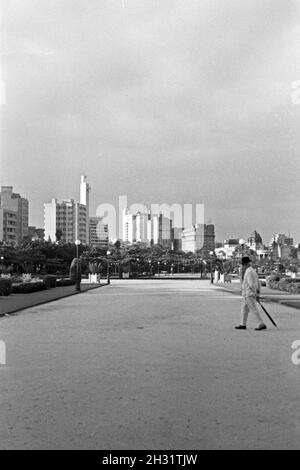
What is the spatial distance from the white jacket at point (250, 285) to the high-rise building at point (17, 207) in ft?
446

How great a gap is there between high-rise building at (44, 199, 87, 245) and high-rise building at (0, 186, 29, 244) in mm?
7605

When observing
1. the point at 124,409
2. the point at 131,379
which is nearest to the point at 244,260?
the point at 131,379

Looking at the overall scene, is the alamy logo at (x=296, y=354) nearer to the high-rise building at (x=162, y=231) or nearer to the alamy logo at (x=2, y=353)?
the alamy logo at (x=2, y=353)

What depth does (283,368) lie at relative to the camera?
8680 mm

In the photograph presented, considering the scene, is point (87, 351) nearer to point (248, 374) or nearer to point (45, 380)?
point (45, 380)

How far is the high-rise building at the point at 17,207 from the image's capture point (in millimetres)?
153000

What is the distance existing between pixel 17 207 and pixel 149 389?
156973mm

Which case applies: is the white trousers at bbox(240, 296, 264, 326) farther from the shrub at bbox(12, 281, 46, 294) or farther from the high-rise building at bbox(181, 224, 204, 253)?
the high-rise building at bbox(181, 224, 204, 253)

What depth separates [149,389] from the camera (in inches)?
279

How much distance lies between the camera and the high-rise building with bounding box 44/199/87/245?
506ft

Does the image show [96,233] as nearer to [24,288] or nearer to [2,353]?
[24,288]

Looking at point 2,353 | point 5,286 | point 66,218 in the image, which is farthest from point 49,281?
point 66,218

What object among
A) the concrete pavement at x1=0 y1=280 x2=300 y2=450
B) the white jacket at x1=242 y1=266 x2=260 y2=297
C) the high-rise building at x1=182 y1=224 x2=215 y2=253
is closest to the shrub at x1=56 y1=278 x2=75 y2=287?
the concrete pavement at x1=0 y1=280 x2=300 y2=450

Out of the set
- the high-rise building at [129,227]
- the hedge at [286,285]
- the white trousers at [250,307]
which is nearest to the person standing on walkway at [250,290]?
the white trousers at [250,307]
